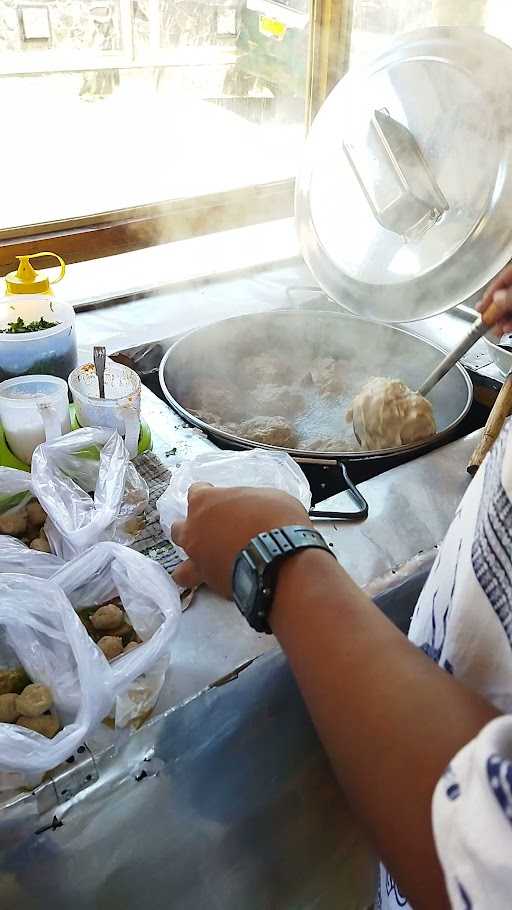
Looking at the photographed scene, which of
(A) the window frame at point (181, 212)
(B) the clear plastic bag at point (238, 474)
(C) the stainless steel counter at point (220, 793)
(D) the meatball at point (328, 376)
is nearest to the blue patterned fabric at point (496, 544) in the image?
(C) the stainless steel counter at point (220, 793)

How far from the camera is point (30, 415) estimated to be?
1125mm

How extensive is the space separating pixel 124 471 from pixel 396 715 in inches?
27.5

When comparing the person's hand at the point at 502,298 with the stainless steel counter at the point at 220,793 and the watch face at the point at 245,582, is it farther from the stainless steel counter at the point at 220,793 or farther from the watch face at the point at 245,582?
the watch face at the point at 245,582

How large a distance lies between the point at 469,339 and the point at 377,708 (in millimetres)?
999

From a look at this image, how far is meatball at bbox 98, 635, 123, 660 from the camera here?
33.3 inches

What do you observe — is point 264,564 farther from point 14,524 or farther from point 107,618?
point 14,524

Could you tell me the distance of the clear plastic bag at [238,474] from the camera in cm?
107

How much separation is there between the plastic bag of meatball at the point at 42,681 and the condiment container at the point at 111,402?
1.26 feet

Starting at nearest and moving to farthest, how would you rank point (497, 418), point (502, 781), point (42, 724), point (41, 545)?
point (502, 781)
point (42, 724)
point (41, 545)
point (497, 418)

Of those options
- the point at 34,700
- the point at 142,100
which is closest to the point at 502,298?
the point at 34,700

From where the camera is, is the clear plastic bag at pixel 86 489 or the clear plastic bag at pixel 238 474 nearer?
the clear plastic bag at pixel 86 489

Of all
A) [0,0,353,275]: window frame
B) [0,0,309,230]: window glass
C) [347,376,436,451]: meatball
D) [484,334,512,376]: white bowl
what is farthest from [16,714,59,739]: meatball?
[0,0,309,230]: window glass

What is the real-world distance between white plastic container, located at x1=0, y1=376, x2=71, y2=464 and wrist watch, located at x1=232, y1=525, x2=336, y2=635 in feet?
2.02

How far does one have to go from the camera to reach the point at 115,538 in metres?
1.03
